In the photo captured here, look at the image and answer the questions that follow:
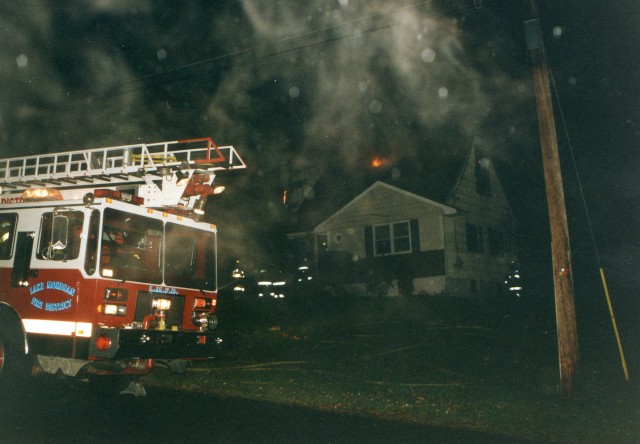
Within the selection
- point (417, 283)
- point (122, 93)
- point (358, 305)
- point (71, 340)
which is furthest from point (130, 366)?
point (417, 283)

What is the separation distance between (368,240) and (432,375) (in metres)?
13.8

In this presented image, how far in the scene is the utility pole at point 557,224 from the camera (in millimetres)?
8648

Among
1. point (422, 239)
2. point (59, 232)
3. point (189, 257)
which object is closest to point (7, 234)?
point (59, 232)

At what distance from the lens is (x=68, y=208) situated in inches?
287

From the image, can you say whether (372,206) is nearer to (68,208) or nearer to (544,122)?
(544,122)

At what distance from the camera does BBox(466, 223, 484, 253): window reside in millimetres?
23922

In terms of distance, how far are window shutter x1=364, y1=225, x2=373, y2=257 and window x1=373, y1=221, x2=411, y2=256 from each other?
0.17 meters

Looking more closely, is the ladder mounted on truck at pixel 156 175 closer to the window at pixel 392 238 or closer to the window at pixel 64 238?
the window at pixel 64 238

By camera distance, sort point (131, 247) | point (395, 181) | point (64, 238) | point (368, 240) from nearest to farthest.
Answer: point (64, 238) → point (131, 247) → point (368, 240) → point (395, 181)

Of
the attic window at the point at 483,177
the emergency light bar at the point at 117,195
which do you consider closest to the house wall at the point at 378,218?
the attic window at the point at 483,177

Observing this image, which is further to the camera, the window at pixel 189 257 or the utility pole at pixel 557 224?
the utility pole at pixel 557 224

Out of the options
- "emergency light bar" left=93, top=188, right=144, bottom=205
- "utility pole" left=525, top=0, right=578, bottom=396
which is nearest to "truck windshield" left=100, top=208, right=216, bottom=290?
"emergency light bar" left=93, top=188, right=144, bottom=205

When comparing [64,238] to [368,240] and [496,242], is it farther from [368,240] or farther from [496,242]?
[496,242]

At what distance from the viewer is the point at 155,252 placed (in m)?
7.99
